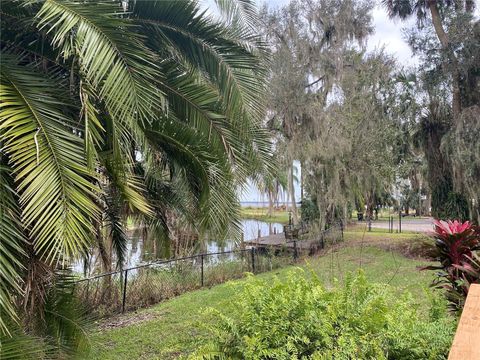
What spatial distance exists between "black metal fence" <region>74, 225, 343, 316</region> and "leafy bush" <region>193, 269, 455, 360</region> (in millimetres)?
3278

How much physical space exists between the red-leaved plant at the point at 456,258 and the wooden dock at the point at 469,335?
1.32m

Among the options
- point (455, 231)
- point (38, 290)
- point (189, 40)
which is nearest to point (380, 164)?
point (455, 231)

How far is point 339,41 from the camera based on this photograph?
47.1ft

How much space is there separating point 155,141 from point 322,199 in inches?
438

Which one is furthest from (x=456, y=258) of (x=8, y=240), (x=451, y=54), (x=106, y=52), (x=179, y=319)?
(x=451, y=54)

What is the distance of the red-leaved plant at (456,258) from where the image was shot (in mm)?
3014

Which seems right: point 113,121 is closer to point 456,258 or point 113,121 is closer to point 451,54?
point 456,258

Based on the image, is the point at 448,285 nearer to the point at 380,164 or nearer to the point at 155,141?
the point at 155,141

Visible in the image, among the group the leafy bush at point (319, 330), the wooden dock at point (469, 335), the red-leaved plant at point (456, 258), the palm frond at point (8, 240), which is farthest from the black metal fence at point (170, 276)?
the wooden dock at point (469, 335)

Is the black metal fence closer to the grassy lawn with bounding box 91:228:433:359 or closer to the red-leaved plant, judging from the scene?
the grassy lawn with bounding box 91:228:433:359

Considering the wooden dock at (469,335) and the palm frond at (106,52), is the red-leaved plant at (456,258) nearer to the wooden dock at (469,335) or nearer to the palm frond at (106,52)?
the wooden dock at (469,335)

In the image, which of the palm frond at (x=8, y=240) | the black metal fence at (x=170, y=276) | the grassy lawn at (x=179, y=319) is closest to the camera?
the palm frond at (x=8, y=240)

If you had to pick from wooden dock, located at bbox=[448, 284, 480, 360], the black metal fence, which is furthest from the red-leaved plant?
the black metal fence

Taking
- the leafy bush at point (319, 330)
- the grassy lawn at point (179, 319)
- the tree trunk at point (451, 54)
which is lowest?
the grassy lawn at point (179, 319)
